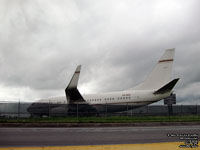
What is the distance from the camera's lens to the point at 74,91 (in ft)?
80.6

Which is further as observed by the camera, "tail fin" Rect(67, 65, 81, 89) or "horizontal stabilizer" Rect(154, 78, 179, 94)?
"tail fin" Rect(67, 65, 81, 89)

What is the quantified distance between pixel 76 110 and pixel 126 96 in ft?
22.2

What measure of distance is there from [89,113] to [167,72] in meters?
10.7

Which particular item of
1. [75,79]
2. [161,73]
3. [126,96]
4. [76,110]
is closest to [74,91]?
[75,79]

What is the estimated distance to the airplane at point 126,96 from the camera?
22791mm

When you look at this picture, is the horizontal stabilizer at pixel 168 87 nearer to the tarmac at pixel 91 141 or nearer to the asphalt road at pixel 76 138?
the asphalt road at pixel 76 138

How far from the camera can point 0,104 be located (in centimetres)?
1781

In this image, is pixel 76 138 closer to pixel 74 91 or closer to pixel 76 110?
pixel 76 110

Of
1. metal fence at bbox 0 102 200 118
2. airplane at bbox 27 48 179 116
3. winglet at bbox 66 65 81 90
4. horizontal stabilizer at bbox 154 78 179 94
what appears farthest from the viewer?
winglet at bbox 66 65 81 90

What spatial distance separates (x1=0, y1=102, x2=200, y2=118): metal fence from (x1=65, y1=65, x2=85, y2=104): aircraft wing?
2892 millimetres

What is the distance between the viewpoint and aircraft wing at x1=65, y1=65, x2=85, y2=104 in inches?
931

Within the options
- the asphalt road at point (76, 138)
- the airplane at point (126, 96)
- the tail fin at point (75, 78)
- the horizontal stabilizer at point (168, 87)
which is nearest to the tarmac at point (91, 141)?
the asphalt road at point (76, 138)

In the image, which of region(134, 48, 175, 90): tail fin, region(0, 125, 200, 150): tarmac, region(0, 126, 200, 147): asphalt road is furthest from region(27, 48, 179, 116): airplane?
region(0, 125, 200, 150): tarmac

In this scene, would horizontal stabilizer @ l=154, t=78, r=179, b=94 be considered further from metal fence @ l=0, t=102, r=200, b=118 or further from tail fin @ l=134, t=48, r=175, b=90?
tail fin @ l=134, t=48, r=175, b=90
